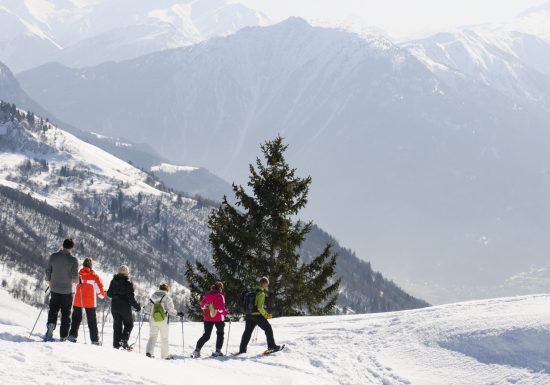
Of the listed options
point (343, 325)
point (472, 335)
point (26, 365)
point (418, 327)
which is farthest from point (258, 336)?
point (26, 365)

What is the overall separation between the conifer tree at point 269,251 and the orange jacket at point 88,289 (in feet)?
51.0

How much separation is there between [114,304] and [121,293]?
1.43 feet

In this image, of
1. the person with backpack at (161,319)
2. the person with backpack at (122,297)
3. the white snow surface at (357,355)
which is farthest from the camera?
the person with backpack at (161,319)

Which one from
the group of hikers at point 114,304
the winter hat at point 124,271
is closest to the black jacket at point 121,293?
the group of hikers at point 114,304

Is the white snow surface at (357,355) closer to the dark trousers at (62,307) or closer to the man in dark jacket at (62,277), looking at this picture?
the dark trousers at (62,307)

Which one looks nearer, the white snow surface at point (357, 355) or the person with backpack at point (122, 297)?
the white snow surface at point (357, 355)

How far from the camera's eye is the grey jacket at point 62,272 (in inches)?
775

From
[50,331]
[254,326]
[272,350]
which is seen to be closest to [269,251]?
[272,350]

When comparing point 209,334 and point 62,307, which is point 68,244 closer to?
point 62,307

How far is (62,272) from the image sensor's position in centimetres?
1973

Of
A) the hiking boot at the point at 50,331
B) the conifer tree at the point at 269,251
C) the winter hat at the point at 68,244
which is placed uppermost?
the conifer tree at the point at 269,251

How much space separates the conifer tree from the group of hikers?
13425 millimetres

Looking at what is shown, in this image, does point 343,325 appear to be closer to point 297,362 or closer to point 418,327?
point 418,327

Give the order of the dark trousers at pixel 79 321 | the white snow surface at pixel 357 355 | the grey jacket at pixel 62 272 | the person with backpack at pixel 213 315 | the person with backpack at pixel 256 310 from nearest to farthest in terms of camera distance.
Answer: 1. the white snow surface at pixel 357 355
2. the grey jacket at pixel 62 272
3. the dark trousers at pixel 79 321
4. the person with backpack at pixel 213 315
5. the person with backpack at pixel 256 310
